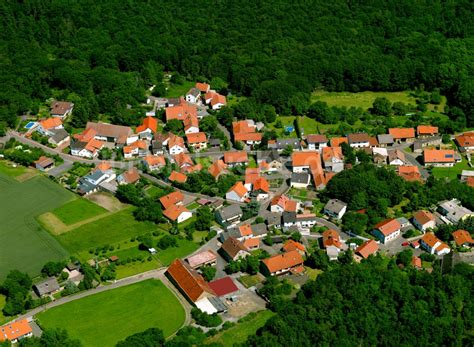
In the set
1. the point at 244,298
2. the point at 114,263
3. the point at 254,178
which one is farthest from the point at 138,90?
the point at 244,298

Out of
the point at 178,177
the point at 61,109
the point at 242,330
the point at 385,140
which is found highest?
the point at 61,109

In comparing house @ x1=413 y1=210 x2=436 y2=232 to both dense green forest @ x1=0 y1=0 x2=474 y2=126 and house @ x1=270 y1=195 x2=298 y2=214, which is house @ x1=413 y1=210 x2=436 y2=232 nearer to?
house @ x1=270 y1=195 x2=298 y2=214

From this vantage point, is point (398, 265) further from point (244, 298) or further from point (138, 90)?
point (138, 90)

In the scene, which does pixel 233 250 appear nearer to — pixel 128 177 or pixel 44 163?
pixel 128 177

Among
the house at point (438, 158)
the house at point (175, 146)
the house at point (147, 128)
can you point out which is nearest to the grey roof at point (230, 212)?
the house at point (175, 146)

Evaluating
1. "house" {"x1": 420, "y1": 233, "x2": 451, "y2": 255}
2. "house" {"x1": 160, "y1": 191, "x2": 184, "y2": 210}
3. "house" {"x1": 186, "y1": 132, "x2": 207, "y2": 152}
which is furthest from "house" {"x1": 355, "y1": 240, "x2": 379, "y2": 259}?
"house" {"x1": 186, "y1": 132, "x2": 207, "y2": 152}

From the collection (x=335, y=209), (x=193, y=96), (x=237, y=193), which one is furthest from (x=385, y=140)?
(x=193, y=96)

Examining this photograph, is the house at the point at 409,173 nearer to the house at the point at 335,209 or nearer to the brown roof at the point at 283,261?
the house at the point at 335,209
